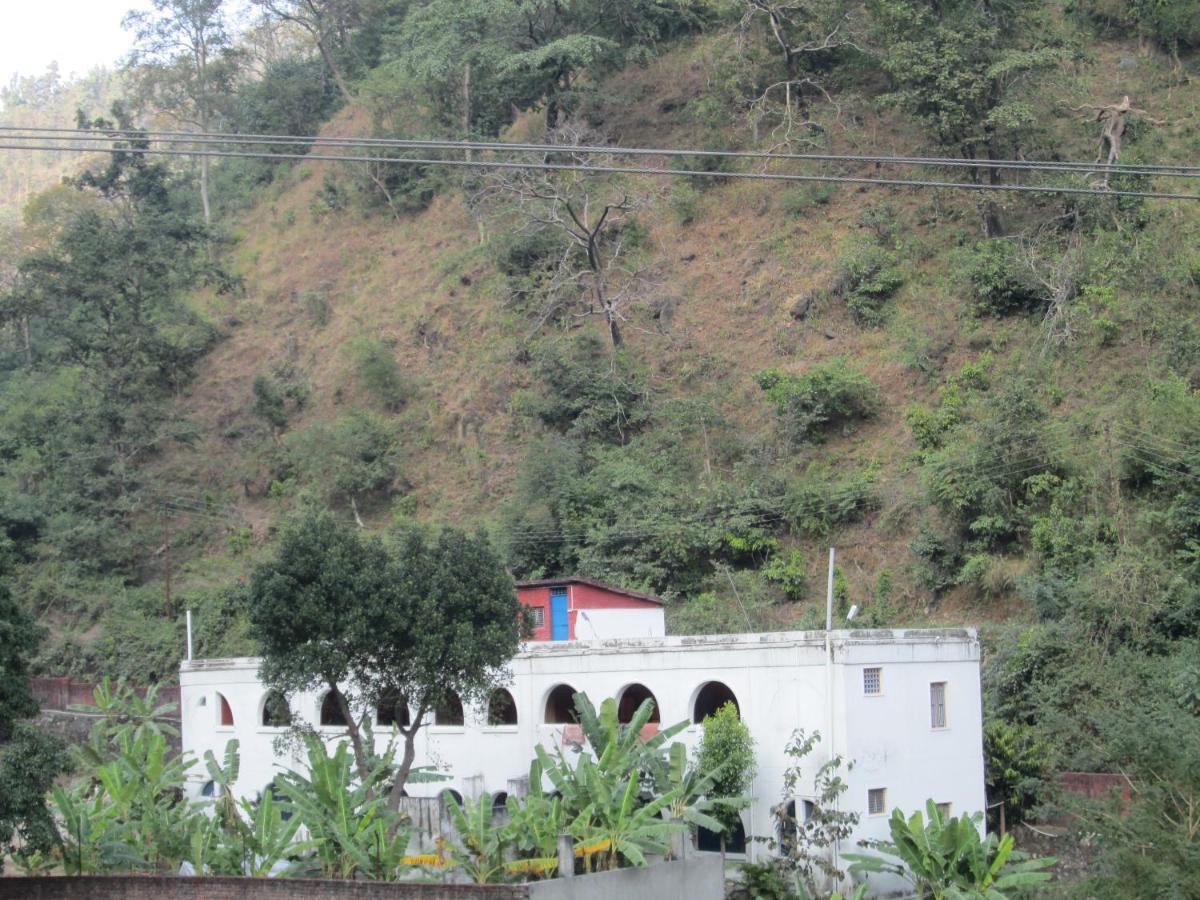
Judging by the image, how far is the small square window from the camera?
2134 centimetres

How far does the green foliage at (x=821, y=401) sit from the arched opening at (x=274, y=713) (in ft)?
42.4

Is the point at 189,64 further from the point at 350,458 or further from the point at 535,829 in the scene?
the point at 535,829

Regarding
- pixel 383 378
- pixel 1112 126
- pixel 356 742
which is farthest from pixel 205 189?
pixel 356 742

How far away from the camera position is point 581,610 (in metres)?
26.9

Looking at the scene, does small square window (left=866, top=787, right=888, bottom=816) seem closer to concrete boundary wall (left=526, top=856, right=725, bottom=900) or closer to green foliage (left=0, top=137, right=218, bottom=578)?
concrete boundary wall (left=526, top=856, right=725, bottom=900)

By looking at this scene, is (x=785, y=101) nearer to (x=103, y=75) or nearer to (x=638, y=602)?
(x=638, y=602)

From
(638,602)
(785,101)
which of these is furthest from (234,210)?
(638,602)

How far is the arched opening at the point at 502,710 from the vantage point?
2525 cm

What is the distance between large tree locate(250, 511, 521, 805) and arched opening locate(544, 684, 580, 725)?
2688mm

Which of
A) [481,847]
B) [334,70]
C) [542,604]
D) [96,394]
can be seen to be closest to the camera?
[481,847]

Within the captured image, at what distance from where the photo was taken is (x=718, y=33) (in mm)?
45312

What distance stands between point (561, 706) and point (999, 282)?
50.1 feet

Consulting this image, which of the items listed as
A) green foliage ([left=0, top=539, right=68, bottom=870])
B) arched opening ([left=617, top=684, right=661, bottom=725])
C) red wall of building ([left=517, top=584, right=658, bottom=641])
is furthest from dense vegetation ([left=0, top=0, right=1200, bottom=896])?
green foliage ([left=0, top=539, right=68, bottom=870])

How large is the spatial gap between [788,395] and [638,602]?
7907mm
